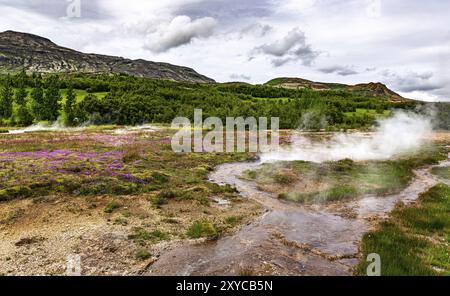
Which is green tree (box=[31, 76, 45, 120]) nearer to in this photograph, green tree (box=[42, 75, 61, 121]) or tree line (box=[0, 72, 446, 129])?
tree line (box=[0, 72, 446, 129])

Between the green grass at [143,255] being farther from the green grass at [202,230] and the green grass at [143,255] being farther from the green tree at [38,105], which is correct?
the green tree at [38,105]

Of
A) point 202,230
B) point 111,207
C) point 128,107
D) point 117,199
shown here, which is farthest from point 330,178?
point 128,107

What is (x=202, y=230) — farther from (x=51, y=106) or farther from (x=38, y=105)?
(x=38, y=105)

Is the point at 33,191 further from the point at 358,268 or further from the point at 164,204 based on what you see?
the point at 358,268

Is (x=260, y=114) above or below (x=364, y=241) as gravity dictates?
above

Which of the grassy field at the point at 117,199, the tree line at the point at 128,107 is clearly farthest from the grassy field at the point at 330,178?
the tree line at the point at 128,107

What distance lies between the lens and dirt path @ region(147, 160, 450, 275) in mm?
15055

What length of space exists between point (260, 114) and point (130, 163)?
91.0 m

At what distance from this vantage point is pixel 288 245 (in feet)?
59.0

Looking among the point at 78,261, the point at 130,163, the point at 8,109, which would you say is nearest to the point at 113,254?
the point at 78,261

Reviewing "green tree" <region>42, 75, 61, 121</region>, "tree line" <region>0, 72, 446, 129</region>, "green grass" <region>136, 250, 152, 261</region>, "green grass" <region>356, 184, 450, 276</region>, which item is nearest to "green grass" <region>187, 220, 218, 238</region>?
"green grass" <region>136, 250, 152, 261</region>

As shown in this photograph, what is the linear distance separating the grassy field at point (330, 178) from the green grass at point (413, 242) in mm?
5679

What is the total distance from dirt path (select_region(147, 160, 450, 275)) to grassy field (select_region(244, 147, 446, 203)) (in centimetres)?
234

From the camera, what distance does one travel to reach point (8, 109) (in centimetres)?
10594
